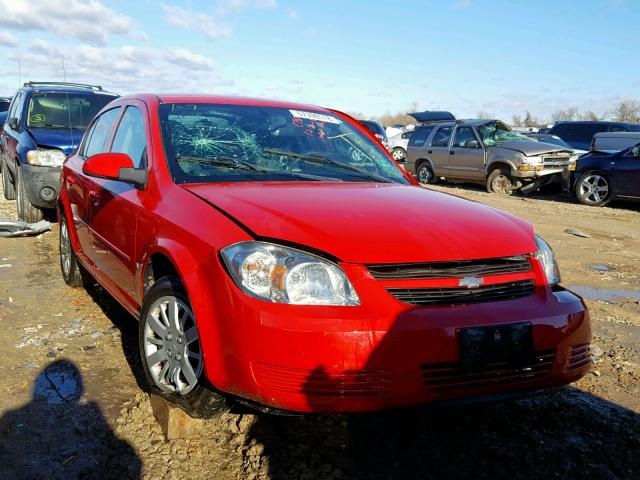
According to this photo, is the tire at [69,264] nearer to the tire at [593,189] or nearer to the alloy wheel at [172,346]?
the alloy wheel at [172,346]

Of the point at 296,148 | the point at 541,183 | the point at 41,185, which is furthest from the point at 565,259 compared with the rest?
the point at 541,183

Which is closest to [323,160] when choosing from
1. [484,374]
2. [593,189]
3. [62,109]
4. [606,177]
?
[484,374]

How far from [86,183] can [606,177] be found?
10.5m

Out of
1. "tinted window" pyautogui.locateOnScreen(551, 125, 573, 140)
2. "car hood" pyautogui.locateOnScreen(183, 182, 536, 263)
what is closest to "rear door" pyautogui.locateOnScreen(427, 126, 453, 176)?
"tinted window" pyautogui.locateOnScreen(551, 125, 573, 140)

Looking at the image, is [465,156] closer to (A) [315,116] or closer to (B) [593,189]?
(B) [593,189]

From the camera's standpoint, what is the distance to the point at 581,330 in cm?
271

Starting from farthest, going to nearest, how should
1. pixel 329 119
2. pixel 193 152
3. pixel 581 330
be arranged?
pixel 329 119
pixel 193 152
pixel 581 330

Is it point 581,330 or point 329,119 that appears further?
point 329,119

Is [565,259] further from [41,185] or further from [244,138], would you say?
[41,185]

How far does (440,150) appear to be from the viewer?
1573 centimetres

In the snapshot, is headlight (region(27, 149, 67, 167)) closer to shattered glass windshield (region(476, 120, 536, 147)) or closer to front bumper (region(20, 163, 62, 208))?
front bumper (region(20, 163, 62, 208))

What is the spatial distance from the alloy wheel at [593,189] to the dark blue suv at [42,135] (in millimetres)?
9043

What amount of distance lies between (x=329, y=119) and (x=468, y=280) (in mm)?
2063

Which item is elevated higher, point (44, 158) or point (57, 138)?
point (57, 138)
